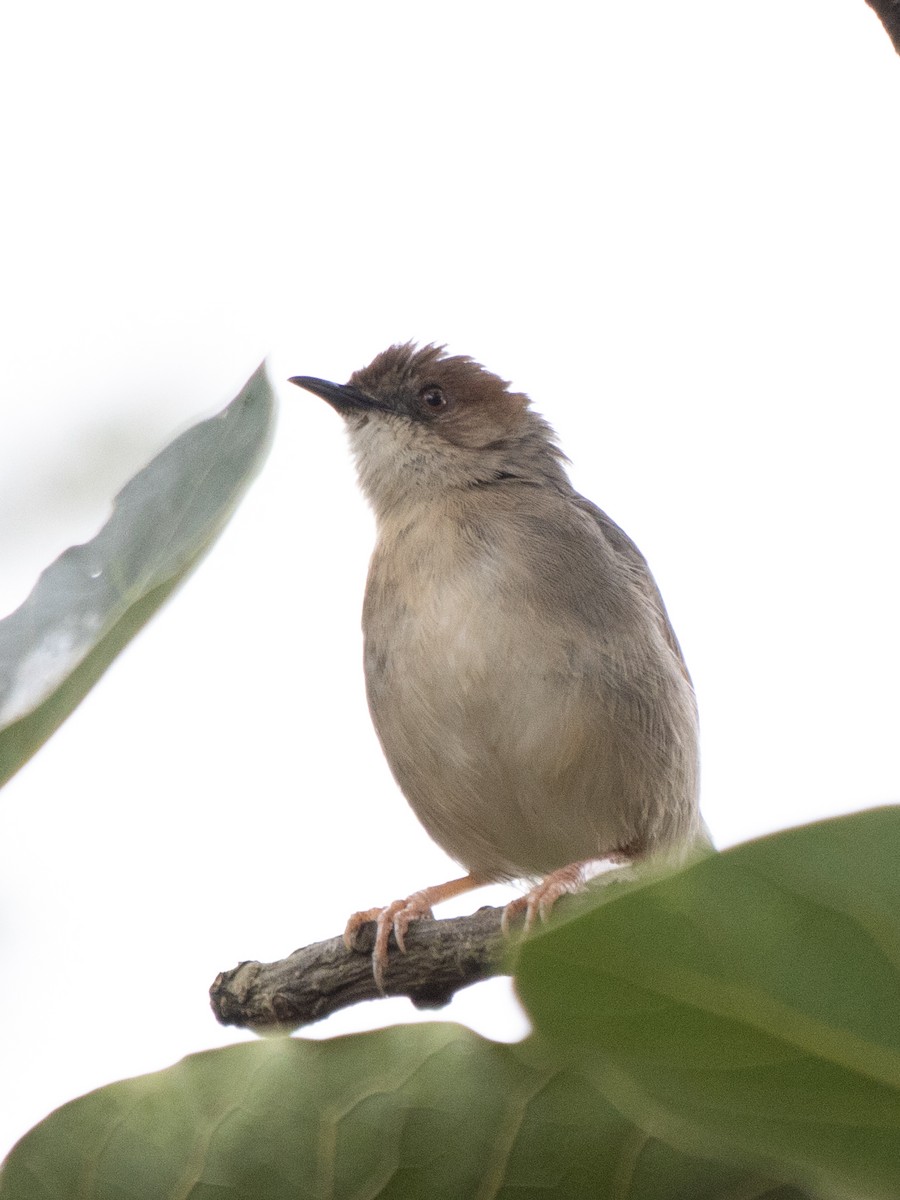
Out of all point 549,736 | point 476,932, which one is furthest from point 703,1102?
point 549,736

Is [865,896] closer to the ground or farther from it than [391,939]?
farther from it

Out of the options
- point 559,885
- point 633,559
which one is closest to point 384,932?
point 559,885

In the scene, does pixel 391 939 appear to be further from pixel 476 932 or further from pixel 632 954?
pixel 632 954

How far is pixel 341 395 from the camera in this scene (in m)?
5.46

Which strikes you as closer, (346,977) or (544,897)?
(346,977)

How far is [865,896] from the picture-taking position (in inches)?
28.0

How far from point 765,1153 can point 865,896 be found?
0.21m

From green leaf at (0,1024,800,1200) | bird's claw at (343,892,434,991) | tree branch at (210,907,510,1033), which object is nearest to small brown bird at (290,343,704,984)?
bird's claw at (343,892,434,991)

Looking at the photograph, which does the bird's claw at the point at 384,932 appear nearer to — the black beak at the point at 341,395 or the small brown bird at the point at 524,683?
the small brown bird at the point at 524,683

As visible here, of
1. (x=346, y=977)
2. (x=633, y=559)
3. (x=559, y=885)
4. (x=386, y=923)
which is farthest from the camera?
(x=633, y=559)

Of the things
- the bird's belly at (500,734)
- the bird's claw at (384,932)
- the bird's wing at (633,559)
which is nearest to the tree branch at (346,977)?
the bird's claw at (384,932)

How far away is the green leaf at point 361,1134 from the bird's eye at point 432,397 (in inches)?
176

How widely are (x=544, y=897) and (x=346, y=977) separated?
871 mm

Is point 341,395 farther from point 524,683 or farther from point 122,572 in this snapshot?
point 122,572
